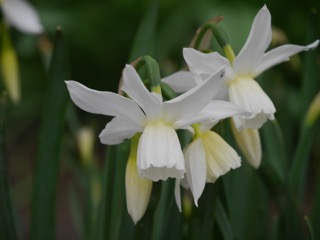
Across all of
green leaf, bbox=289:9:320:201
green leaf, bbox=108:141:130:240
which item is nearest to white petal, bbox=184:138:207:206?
green leaf, bbox=108:141:130:240

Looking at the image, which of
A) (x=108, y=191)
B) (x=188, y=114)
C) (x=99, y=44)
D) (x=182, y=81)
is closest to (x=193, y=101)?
(x=188, y=114)

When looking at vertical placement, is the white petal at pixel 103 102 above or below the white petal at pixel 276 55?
below

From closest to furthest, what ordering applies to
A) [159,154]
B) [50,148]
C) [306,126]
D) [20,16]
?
[159,154], [50,148], [306,126], [20,16]

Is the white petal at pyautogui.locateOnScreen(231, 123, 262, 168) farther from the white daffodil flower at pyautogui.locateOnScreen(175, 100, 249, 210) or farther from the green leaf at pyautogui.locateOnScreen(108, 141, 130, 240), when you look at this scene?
the green leaf at pyautogui.locateOnScreen(108, 141, 130, 240)

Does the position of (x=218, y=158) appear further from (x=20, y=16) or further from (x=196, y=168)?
(x=20, y=16)

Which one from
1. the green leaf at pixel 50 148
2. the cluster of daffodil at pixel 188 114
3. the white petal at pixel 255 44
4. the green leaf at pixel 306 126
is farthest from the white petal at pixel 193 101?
the green leaf at pixel 306 126

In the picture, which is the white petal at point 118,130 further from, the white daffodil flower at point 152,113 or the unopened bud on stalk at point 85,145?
the unopened bud on stalk at point 85,145
